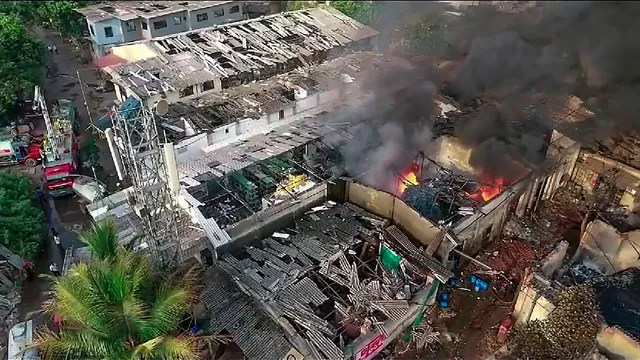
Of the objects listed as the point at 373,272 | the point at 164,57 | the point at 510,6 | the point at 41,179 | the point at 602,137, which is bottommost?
the point at 41,179

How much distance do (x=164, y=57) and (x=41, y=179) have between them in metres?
5.88

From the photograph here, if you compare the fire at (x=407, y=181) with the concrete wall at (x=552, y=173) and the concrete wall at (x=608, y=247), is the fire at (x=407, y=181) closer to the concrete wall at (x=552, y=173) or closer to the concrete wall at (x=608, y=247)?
the concrete wall at (x=552, y=173)

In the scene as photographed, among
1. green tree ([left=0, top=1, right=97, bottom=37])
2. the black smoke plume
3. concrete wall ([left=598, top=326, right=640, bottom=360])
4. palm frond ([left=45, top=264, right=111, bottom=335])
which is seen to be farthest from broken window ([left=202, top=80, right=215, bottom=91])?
concrete wall ([left=598, top=326, right=640, bottom=360])

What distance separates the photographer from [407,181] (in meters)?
14.3

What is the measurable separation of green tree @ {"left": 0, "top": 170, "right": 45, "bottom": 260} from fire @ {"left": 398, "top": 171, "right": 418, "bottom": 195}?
9866mm

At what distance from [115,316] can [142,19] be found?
18700 mm

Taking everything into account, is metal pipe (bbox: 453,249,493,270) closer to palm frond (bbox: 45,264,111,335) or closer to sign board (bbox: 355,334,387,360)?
sign board (bbox: 355,334,387,360)

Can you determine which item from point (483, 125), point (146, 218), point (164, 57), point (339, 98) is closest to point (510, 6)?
point (483, 125)

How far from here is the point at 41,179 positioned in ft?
55.4

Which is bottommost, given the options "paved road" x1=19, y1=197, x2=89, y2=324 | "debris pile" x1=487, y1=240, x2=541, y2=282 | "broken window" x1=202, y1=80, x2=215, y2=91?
"paved road" x1=19, y1=197, x2=89, y2=324

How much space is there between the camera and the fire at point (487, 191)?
546 inches

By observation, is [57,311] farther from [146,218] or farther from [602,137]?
[602,137]

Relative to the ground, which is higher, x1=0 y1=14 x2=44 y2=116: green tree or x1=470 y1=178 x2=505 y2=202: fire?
x1=0 y1=14 x2=44 y2=116: green tree

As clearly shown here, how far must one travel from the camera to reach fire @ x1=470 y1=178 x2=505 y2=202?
45.5 feet
